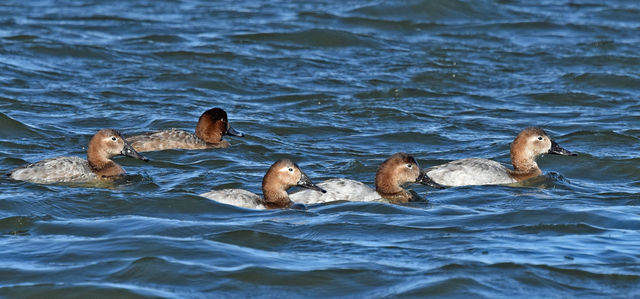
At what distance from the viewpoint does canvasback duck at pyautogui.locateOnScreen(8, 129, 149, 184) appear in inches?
533

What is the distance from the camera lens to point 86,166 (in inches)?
555

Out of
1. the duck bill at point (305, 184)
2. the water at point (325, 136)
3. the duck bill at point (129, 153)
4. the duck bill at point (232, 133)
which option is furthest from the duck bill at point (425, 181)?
the duck bill at point (232, 133)

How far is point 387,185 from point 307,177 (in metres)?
1.00

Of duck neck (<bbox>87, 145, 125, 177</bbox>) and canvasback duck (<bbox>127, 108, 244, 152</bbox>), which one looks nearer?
duck neck (<bbox>87, 145, 125, 177</bbox>)

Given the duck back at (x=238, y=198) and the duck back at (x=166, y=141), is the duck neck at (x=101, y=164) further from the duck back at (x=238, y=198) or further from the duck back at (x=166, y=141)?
the duck back at (x=238, y=198)

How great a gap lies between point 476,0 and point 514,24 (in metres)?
2.65

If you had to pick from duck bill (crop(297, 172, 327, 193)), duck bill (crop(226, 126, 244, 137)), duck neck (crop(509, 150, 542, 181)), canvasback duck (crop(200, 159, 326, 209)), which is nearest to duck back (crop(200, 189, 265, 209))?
canvasback duck (crop(200, 159, 326, 209))

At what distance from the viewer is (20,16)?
→ 2705cm

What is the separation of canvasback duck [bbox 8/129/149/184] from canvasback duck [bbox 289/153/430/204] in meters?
2.55

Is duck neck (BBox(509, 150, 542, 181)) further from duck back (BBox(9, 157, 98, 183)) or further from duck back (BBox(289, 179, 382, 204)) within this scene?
duck back (BBox(9, 157, 98, 183))

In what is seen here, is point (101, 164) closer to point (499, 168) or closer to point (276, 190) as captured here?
point (276, 190)

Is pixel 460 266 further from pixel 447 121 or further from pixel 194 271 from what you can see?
pixel 447 121

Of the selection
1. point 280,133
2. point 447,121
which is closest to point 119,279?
point 280,133

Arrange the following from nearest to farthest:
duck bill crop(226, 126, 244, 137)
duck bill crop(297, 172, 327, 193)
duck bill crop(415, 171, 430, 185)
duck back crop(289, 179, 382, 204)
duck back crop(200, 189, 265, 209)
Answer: duck back crop(200, 189, 265, 209)
duck bill crop(297, 172, 327, 193)
duck back crop(289, 179, 382, 204)
duck bill crop(415, 171, 430, 185)
duck bill crop(226, 126, 244, 137)
